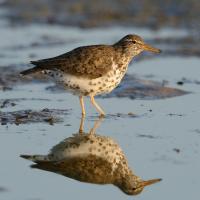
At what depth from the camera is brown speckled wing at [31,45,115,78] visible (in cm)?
1230

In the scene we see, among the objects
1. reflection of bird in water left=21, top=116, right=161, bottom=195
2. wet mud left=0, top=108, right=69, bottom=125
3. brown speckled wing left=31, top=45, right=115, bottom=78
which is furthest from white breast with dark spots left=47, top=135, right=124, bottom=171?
brown speckled wing left=31, top=45, right=115, bottom=78

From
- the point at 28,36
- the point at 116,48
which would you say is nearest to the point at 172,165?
the point at 116,48

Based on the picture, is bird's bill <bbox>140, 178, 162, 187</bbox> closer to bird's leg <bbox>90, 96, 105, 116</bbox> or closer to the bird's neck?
bird's leg <bbox>90, 96, 105, 116</bbox>

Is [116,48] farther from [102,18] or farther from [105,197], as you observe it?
[102,18]

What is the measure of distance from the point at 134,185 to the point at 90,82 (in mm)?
3577

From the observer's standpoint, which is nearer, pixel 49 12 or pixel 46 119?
pixel 46 119

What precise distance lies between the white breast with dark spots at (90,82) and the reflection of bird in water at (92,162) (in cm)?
136

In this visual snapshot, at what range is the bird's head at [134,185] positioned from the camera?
8.89 meters

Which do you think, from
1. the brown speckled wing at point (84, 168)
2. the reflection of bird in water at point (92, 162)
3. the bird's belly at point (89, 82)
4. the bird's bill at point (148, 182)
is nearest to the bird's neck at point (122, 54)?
the bird's belly at point (89, 82)

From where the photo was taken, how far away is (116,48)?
1278 cm

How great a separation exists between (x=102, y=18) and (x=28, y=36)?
2.98m

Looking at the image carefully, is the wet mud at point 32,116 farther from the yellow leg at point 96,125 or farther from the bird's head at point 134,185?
the bird's head at point 134,185

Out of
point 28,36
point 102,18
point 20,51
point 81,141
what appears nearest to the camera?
point 81,141

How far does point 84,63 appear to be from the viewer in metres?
12.4
